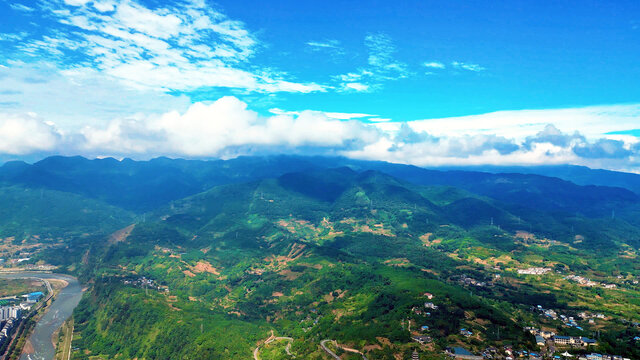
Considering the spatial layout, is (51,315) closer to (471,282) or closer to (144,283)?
(144,283)

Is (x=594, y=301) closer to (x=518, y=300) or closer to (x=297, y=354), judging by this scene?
(x=518, y=300)

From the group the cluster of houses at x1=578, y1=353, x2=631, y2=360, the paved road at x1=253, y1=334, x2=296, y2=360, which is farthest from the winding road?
the cluster of houses at x1=578, y1=353, x2=631, y2=360

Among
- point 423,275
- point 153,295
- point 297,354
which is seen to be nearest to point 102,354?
point 153,295

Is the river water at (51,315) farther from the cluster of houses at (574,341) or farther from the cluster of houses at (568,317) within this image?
the cluster of houses at (568,317)

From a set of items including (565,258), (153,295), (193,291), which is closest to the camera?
(153,295)

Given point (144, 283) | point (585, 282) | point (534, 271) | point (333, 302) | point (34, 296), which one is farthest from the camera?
point (534, 271)

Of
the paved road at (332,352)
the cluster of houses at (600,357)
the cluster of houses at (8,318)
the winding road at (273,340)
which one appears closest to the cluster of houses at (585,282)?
the cluster of houses at (600,357)

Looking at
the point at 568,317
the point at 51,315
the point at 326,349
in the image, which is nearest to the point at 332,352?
the point at 326,349

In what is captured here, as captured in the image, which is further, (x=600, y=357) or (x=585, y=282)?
(x=585, y=282)
